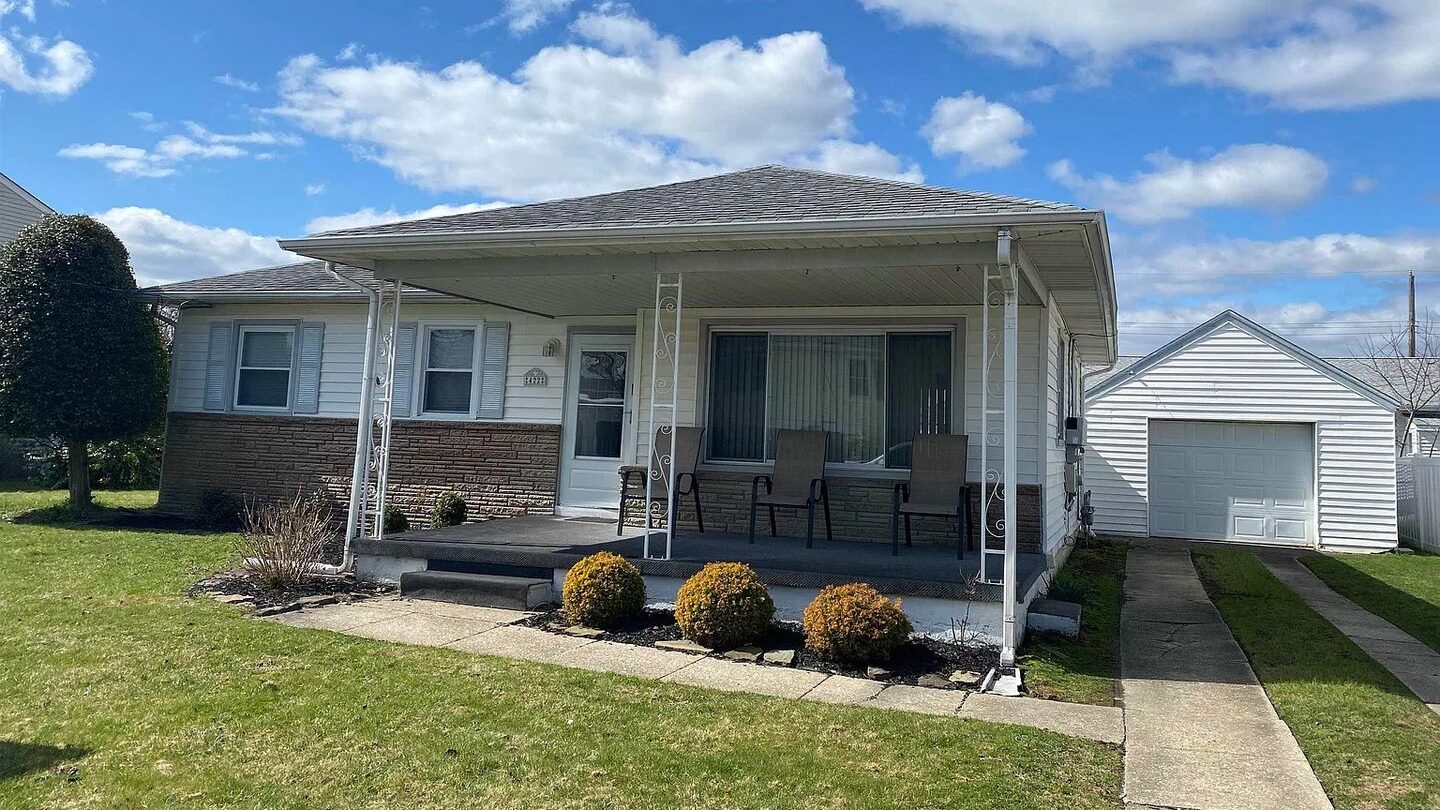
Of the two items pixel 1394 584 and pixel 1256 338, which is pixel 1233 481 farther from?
pixel 1394 584

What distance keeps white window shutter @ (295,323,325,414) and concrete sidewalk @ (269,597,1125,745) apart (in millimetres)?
5371

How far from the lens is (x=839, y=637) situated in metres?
5.46

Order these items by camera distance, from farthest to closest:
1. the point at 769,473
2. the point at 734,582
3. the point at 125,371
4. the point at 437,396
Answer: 1. the point at 125,371
2. the point at 437,396
3. the point at 769,473
4. the point at 734,582

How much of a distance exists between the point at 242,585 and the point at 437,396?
391cm

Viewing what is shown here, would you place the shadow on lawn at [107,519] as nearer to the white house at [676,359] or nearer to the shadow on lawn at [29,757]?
the white house at [676,359]

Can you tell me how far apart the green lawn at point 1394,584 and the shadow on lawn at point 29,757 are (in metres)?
8.83

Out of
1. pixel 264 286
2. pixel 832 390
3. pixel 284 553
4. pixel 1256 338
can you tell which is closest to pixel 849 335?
pixel 832 390

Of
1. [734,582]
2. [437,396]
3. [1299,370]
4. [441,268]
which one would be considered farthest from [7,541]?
[1299,370]

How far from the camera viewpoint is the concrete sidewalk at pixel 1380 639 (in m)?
5.71

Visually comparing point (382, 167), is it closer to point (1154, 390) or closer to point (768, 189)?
point (768, 189)

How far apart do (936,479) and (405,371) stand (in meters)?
6.74

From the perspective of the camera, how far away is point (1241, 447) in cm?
1496

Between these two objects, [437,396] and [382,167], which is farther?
[382,167]

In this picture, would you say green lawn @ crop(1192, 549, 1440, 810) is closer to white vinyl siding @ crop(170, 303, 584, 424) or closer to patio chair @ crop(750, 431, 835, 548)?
patio chair @ crop(750, 431, 835, 548)
